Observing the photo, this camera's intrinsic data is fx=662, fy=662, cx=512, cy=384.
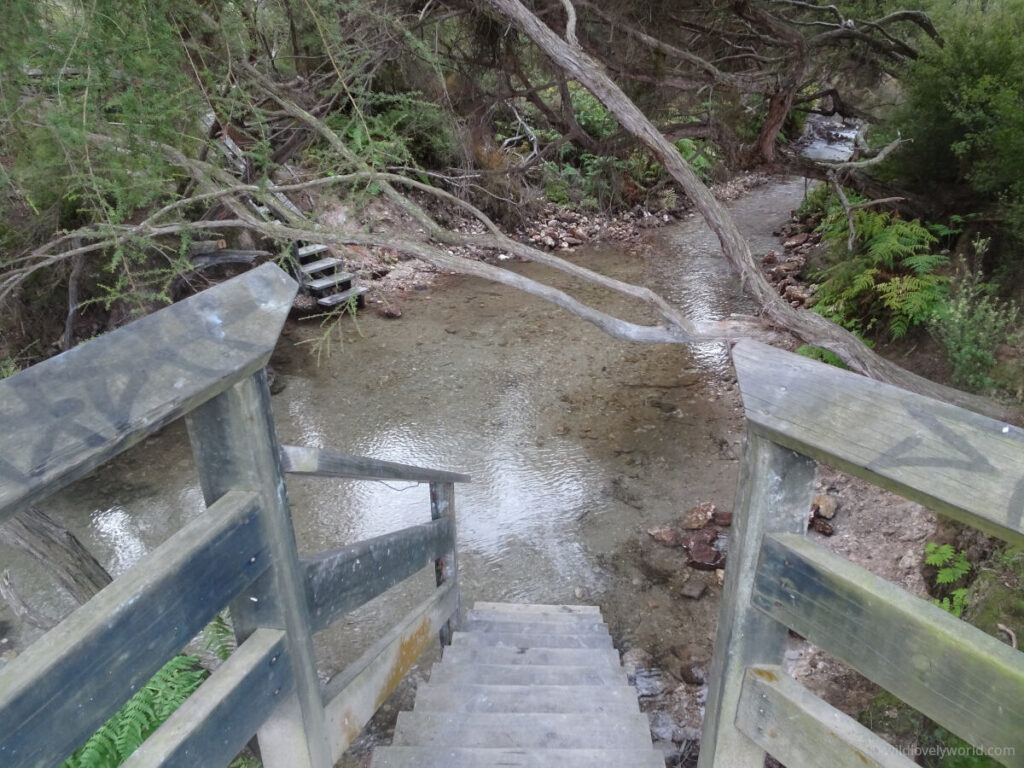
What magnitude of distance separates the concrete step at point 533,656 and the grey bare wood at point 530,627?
0.94ft

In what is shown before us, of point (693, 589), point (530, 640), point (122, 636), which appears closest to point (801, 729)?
point (122, 636)

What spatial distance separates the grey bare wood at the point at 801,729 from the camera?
1.08m

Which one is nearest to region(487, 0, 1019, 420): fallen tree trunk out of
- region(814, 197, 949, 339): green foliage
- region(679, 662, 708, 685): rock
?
region(814, 197, 949, 339): green foliage

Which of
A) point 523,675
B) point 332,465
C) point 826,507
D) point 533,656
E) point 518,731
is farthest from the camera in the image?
point 826,507

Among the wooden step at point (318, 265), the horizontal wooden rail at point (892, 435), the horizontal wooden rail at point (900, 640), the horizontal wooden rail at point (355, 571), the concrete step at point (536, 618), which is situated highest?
the horizontal wooden rail at point (892, 435)

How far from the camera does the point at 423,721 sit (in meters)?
2.18

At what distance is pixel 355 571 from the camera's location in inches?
63.6

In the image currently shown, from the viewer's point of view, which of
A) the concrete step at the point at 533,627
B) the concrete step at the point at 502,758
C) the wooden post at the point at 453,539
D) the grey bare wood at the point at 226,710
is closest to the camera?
the grey bare wood at the point at 226,710

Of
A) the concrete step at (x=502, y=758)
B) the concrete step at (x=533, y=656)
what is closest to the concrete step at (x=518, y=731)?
the concrete step at (x=502, y=758)

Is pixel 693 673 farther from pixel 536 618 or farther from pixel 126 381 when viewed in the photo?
pixel 126 381

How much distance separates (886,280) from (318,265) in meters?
6.64

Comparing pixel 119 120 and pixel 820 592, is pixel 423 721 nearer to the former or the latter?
pixel 820 592

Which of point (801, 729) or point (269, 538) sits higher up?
point (269, 538)

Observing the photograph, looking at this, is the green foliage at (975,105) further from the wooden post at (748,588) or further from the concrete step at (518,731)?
the wooden post at (748,588)
